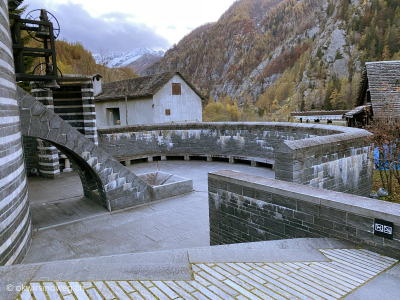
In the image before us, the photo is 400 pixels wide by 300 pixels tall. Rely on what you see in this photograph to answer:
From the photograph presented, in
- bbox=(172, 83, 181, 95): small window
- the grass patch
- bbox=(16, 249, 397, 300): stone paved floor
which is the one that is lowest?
the grass patch

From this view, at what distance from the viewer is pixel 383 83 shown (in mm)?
14938

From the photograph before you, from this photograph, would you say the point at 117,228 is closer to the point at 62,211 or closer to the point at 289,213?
the point at 62,211

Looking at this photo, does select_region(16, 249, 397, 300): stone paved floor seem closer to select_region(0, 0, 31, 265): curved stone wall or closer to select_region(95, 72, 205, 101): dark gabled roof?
select_region(0, 0, 31, 265): curved stone wall

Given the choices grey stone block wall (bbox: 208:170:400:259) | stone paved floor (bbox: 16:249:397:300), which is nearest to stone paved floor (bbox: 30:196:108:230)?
grey stone block wall (bbox: 208:170:400:259)

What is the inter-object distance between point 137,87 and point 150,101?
2.23 m

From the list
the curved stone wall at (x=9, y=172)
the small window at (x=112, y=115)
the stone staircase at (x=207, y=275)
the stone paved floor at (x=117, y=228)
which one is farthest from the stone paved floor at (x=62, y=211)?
the small window at (x=112, y=115)

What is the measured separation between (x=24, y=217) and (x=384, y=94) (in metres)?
15.9

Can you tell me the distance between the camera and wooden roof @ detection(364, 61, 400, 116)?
48.2ft

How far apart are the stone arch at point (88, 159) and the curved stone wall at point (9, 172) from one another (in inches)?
31.7

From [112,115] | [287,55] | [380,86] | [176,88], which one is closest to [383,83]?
[380,86]

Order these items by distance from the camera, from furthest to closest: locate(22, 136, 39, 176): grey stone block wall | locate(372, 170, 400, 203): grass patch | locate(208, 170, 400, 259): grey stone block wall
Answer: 1. locate(22, 136, 39, 176): grey stone block wall
2. locate(372, 170, 400, 203): grass patch
3. locate(208, 170, 400, 259): grey stone block wall

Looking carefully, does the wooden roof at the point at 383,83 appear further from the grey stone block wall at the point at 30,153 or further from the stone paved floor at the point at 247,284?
the grey stone block wall at the point at 30,153

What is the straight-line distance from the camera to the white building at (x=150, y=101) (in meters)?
25.2

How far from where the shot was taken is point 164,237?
6469 millimetres
